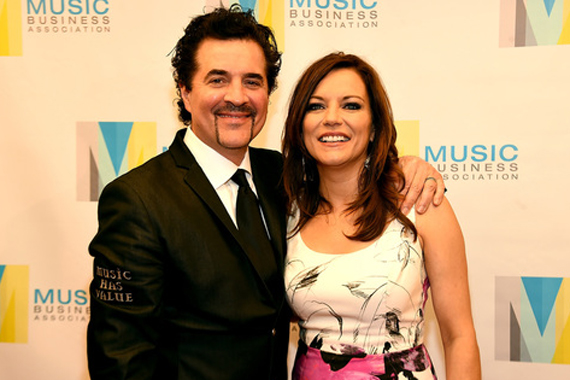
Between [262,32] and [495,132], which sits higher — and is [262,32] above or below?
above

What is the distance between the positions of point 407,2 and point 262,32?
0.78 meters

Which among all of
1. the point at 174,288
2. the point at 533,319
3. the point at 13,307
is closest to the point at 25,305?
the point at 13,307

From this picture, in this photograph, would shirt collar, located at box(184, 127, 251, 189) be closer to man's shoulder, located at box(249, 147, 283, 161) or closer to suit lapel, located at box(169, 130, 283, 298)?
suit lapel, located at box(169, 130, 283, 298)

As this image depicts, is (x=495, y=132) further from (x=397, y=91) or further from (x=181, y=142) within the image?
(x=181, y=142)

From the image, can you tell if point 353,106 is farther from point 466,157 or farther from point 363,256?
point 466,157

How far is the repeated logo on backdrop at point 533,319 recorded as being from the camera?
2.15 m

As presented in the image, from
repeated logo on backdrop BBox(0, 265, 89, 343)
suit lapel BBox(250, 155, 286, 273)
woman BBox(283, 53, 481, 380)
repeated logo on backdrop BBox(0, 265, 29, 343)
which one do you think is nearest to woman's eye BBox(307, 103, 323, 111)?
woman BBox(283, 53, 481, 380)

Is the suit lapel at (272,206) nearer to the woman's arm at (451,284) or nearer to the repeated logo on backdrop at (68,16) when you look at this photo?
the woman's arm at (451,284)

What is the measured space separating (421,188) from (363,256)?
27 centimetres

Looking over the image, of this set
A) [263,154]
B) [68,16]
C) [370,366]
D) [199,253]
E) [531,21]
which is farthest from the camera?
[68,16]

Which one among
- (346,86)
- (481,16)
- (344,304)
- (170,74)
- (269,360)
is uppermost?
(481,16)

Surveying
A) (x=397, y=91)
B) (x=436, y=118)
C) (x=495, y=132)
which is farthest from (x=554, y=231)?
(x=397, y=91)

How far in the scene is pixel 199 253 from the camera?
1355 mm

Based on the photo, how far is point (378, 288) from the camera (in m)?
1.48
